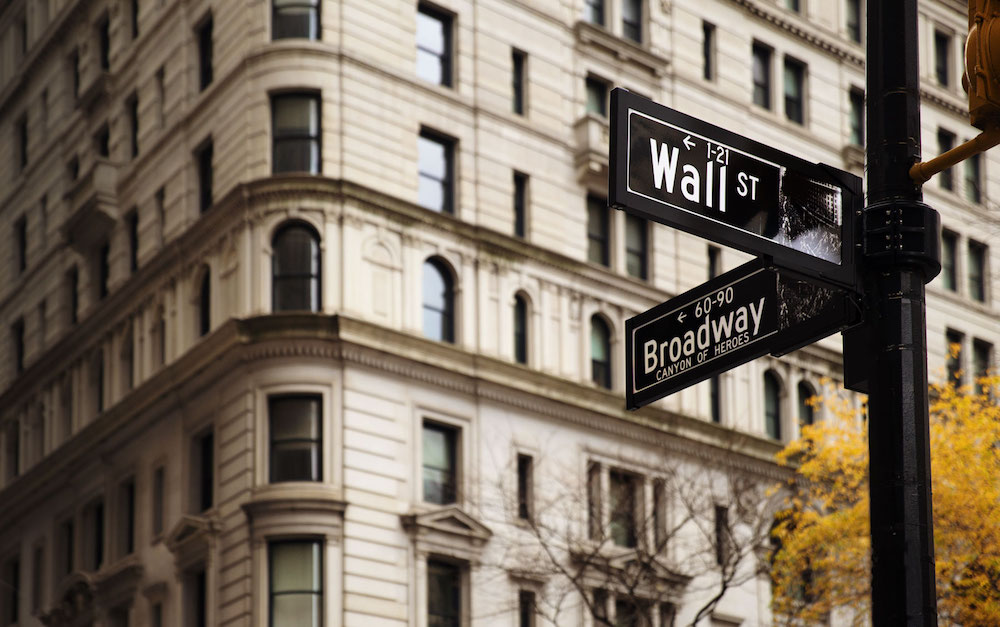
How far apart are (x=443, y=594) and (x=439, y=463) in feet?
9.47

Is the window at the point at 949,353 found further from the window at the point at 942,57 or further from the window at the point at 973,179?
the window at the point at 942,57

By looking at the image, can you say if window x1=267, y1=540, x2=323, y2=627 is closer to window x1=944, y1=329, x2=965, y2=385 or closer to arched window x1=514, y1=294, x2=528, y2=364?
arched window x1=514, y1=294, x2=528, y2=364

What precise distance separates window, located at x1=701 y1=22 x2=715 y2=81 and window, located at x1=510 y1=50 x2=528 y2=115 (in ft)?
22.2

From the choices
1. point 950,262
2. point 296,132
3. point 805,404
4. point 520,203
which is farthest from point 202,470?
point 950,262

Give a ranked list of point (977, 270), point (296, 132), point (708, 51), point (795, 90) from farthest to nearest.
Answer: point (977, 270) < point (795, 90) < point (708, 51) < point (296, 132)

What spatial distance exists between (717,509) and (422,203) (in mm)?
9663

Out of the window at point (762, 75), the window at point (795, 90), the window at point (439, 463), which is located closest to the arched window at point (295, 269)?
the window at point (439, 463)

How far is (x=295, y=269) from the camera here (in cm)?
4172

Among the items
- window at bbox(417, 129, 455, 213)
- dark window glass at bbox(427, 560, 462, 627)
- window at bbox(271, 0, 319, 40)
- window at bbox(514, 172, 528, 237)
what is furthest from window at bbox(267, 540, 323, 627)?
window at bbox(271, 0, 319, 40)

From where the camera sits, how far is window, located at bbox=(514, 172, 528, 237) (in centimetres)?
4584

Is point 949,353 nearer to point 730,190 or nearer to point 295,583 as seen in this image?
point 295,583

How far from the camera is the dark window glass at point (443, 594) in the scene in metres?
Answer: 41.4

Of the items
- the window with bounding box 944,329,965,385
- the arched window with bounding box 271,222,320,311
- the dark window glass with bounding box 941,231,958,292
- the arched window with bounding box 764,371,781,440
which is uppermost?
the dark window glass with bounding box 941,231,958,292

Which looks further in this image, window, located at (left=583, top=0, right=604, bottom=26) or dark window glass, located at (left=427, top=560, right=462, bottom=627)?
window, located at (left=583, top=0, right=604, bottom=26)
